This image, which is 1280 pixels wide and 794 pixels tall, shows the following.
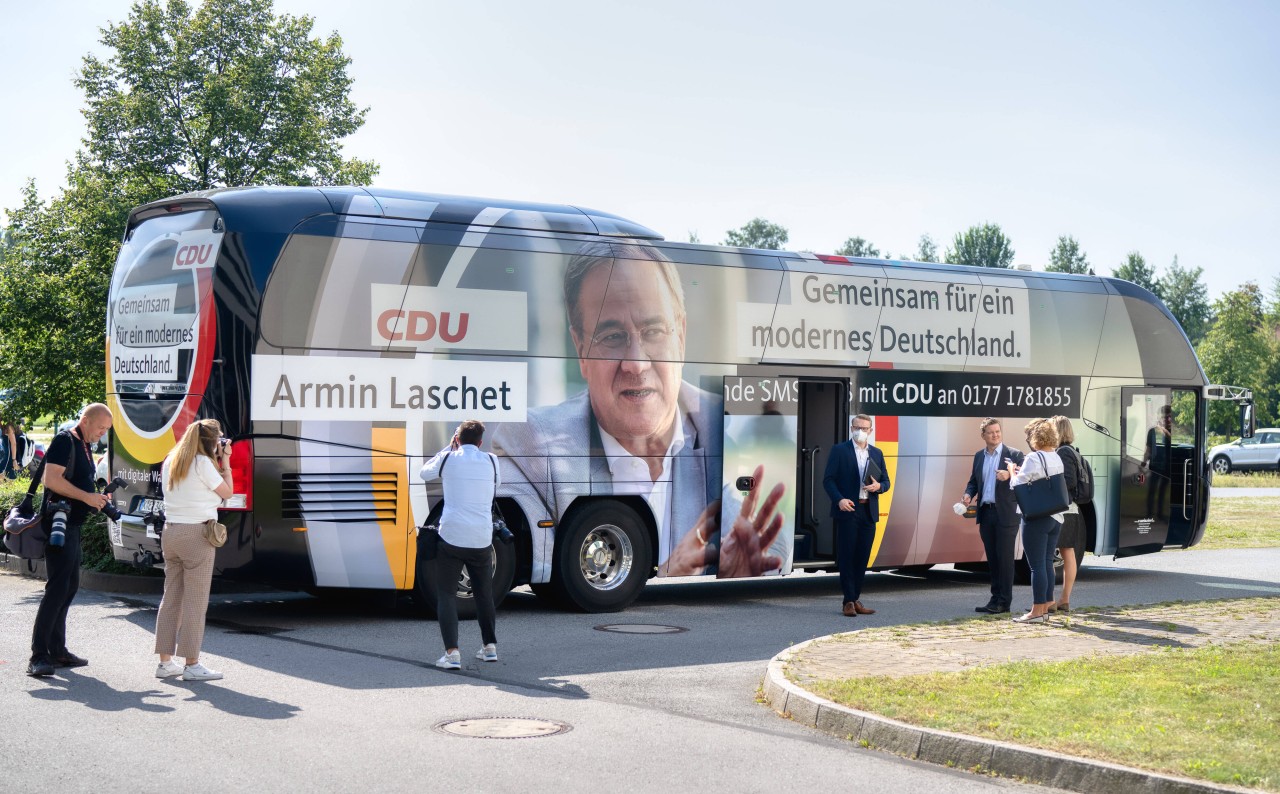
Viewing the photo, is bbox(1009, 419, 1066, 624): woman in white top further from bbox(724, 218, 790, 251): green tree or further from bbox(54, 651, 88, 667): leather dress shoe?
bbox(724, 218, 790, 251): green tree

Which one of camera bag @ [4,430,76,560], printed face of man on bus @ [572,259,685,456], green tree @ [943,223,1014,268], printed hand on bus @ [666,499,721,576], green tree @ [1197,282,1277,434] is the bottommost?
printed hand on bus @ [666,499,721,576]

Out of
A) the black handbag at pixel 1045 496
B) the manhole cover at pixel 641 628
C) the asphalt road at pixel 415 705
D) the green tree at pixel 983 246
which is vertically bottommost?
the manhole cover at pixel 641 628

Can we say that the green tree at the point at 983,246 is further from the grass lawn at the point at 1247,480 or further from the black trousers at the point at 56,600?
the black trousers at the point at 56,600

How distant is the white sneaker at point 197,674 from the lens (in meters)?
9.91

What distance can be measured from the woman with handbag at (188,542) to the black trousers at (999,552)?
7364 mm

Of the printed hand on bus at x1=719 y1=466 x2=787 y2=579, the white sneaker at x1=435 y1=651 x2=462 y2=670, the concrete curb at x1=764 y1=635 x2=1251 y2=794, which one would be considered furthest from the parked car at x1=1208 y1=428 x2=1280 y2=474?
the concrete curb at x1=764 y1=635 x2=1251 y2=794

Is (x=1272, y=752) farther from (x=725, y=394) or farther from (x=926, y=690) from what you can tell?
(x=725, y=394)

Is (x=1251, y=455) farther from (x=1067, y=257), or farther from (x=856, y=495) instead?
(x=1067, y=257)

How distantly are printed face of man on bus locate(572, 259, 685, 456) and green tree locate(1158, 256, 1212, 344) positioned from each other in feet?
399

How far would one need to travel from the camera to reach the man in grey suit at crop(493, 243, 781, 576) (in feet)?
44.9

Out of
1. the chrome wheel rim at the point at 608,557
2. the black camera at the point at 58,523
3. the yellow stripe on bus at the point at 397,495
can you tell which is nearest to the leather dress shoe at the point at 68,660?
the black camera at the point at 58,523

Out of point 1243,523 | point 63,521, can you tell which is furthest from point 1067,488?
point 1243,523

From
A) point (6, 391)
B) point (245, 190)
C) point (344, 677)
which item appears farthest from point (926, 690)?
point (6, 391)

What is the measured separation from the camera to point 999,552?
14164 mm
